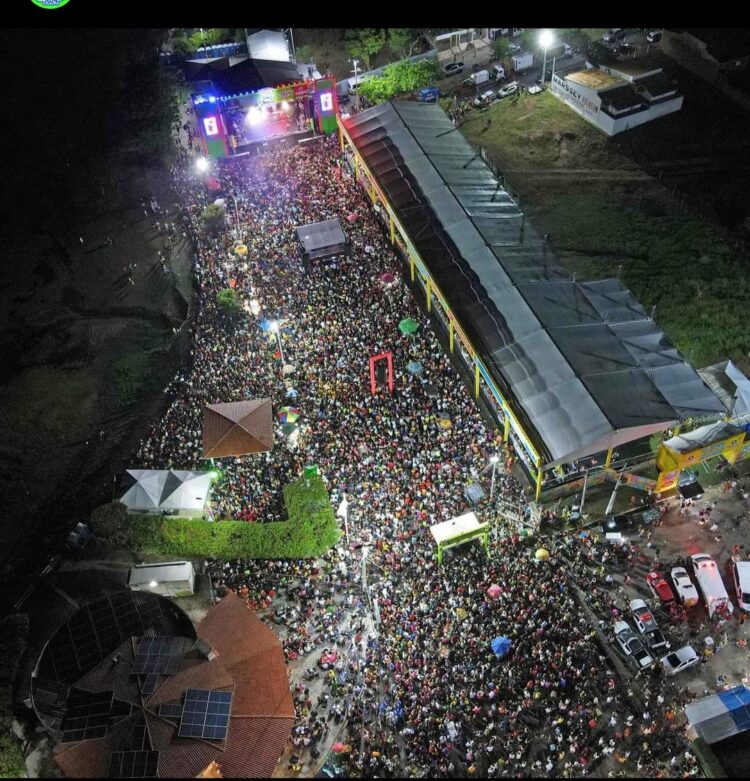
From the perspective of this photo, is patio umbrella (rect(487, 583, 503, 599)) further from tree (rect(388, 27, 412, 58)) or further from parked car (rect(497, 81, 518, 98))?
tree (rect(388, 27, 412, 58))

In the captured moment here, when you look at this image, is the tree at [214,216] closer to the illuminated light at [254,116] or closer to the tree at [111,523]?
the illuminated light at [254,116]

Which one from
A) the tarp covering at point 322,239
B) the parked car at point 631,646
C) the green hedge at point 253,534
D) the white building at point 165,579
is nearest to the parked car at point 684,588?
the parked car at point 631,646

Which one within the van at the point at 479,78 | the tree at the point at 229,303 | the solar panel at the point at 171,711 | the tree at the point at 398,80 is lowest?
the solar panel at the point at 171,711

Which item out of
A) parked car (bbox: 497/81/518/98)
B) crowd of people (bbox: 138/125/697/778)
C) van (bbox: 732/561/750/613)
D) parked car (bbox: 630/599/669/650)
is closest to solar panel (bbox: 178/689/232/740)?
crowd of people (bbox: 138/125/697/778)

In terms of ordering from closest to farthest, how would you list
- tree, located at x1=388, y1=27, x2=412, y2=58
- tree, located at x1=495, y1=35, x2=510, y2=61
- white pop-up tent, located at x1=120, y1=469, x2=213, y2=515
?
white pop-up tent, located at x1=120, y1=469, x2=213, y2=515, tree, located at x1=495, y1=35, x2=510, y2=61, tree, located at x1=388, y1=27, x2=412, y2=58

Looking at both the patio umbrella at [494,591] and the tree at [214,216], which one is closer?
the patio umbrella at [494,591]
